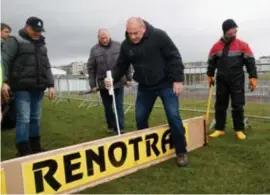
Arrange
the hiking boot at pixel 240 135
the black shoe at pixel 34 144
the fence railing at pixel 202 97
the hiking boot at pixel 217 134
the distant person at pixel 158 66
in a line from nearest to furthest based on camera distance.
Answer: the distant person at pixel 158 66
the black shoe at pixel 34 144
the hiking boot at pixel 240 135
the hiking boot at pixel 217 134
the fence railing at pixel 202 97

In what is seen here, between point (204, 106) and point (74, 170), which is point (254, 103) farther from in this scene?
point (74, 170)

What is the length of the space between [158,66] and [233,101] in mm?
2052

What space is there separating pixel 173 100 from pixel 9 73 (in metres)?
2.04

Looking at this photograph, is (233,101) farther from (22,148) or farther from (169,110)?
(22,148)

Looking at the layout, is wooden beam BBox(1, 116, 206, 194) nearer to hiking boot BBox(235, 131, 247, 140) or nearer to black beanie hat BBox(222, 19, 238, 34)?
hiking boot BBox(235, 131, 247, 140)

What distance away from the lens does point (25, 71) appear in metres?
4.35

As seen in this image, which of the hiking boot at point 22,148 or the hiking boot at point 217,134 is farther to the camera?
the hiking boot at point 217,134

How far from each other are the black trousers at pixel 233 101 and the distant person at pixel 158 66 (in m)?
1.63

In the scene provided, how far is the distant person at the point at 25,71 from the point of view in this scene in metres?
4.27

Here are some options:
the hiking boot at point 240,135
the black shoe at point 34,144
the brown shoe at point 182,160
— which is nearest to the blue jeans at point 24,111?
the black shoe at point 34,144

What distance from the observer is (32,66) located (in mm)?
4402

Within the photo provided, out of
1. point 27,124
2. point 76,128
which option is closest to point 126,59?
point 27,124

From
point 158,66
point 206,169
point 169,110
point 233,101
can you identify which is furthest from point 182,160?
point 233,101

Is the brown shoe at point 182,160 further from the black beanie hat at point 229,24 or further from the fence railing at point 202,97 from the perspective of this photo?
the fence railing at point 202,97
